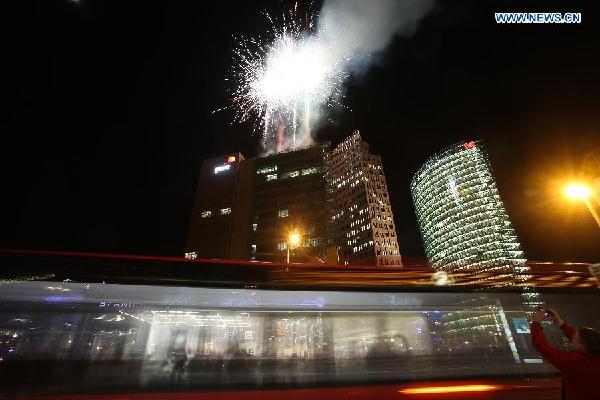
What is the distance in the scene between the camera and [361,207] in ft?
414

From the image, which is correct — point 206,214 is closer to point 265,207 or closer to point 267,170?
point 265,207

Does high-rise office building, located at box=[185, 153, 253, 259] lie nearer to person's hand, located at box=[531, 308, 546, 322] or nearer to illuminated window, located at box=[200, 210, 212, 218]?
illuminated window, located at box=[200, 210, 212, 218]

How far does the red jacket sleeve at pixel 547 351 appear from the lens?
8.61 feet

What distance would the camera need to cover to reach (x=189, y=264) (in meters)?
5.00

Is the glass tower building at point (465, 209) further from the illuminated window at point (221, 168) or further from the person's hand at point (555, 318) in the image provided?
the person's hand at point (555, 318)

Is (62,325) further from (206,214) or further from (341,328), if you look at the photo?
(206,214)

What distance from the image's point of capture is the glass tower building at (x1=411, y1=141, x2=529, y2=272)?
10744 centimetres

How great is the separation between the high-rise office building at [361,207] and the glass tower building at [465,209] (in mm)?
18663

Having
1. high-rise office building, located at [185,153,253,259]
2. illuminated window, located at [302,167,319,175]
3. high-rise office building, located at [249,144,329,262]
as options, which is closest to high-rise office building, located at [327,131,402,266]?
high-rise office building, located at [249,144,329,262]

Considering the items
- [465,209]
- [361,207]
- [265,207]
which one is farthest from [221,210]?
[465,209]

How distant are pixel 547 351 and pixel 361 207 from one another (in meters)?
126

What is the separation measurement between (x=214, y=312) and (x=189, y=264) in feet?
2.99

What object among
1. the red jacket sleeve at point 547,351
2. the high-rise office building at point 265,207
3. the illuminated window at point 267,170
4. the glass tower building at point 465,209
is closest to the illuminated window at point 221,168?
the high-rise office building at point 265,207

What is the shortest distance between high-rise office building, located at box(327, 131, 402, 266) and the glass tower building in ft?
61.2
